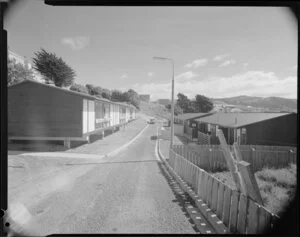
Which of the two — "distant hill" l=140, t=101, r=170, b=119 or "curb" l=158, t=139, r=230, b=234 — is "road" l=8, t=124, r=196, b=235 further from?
"distant hill" l=140, t=101, r=170, b=119

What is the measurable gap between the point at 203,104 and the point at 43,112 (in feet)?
150

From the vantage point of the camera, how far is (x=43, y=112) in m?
16.7

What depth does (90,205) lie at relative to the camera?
18.4 feet

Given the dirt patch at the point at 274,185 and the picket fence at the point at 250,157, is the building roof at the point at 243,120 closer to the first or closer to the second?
the picket fence at the point at 250,157

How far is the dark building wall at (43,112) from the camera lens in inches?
650

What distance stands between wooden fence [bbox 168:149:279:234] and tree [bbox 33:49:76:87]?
37.3 m

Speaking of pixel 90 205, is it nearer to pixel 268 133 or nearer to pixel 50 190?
pixel 50 190

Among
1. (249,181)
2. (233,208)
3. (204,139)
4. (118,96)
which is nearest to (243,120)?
(204,139)

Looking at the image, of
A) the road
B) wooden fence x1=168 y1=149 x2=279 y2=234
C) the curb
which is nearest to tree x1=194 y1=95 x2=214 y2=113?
the road

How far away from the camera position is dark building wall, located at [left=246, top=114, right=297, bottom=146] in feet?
57.8

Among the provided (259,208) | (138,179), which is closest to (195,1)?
(259,208)

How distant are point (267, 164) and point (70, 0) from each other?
14.3 meters

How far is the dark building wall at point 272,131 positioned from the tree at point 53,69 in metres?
35.3

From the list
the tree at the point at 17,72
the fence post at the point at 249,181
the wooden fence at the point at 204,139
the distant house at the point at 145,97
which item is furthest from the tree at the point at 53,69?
the distant house at the point at 145,97
